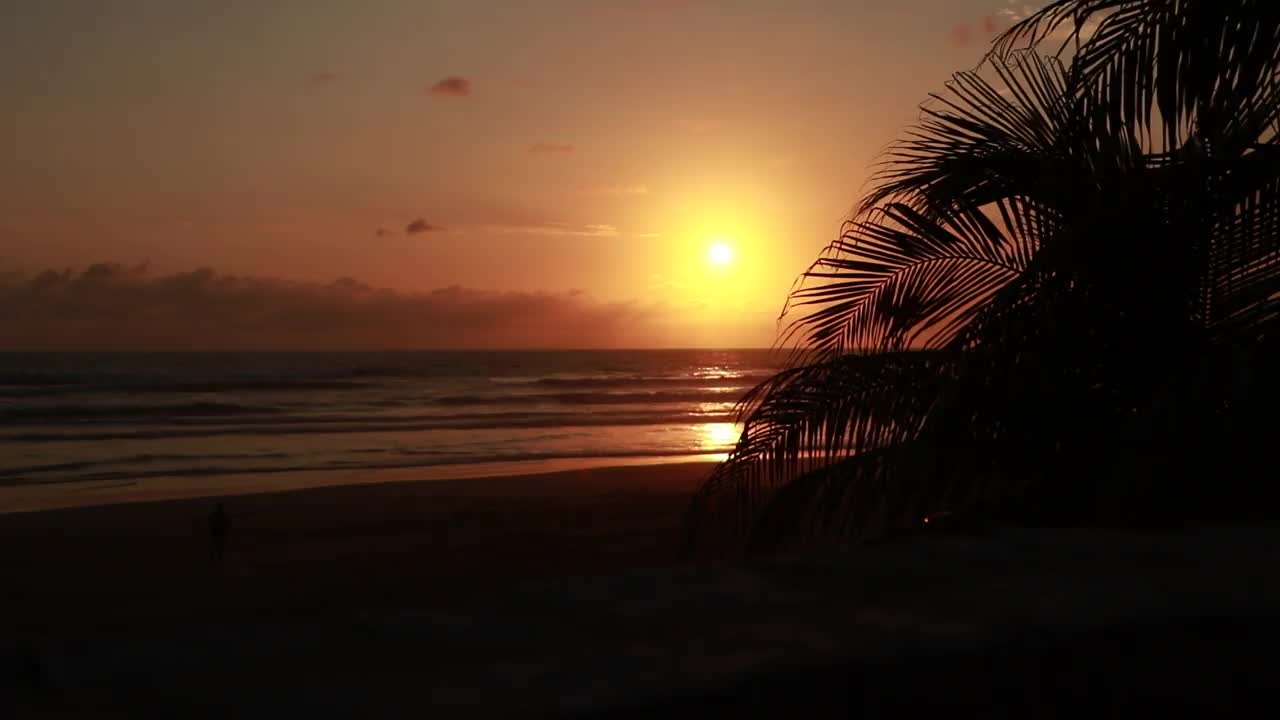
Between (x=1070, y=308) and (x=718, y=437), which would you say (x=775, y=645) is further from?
(x=718, y=437)

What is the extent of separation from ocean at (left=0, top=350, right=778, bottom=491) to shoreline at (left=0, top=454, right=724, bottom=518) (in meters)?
0.39

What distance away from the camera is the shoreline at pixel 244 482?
1894 centimetres

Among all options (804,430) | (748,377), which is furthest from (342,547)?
(748,377)

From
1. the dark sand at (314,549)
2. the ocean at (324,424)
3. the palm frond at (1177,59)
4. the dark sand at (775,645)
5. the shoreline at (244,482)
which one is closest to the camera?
the dark sand at (775,645)

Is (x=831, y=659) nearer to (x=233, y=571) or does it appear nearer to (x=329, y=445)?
(x=233, y=571)

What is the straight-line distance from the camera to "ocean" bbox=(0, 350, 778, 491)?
998 inches

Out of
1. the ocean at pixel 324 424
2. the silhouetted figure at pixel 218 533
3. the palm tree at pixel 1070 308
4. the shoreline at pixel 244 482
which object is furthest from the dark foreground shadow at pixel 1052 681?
the ocean at pixel 324 424

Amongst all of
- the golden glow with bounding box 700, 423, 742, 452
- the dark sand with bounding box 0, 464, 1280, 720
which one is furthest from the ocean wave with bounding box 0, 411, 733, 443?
the dark sand with bounding box 0, 464, 1280, 720

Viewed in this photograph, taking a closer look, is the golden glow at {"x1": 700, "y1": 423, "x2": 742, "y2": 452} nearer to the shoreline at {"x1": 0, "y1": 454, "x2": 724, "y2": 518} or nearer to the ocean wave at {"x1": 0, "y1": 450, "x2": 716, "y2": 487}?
the ocean wave at {"x1": 0, "y1": 450, "x2": 716, "y2": 487}

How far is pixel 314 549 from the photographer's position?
1373 cm

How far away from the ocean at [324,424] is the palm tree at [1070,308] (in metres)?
18.3

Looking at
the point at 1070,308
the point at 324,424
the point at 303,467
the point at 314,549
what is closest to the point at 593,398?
the point at 324,424

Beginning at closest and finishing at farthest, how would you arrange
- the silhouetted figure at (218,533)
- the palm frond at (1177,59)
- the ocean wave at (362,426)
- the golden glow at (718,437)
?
the palm frond at (1177,59)
the silhouetted figure at (218,533)
the golden glow at (718,437)
the ocean wave at (362,426)

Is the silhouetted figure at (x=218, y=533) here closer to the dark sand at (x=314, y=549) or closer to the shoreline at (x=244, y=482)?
the dark sand at (x=314, y=549)
